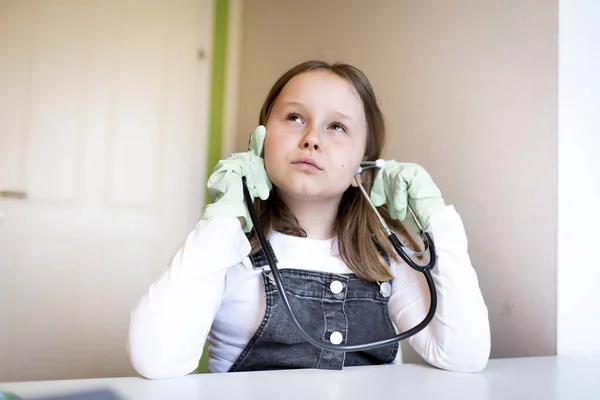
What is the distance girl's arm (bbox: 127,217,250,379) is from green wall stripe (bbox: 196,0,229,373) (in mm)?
1492

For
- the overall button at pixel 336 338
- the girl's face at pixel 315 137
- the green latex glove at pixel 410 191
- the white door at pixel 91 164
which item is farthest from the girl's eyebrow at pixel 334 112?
the white door at pixel 91 164

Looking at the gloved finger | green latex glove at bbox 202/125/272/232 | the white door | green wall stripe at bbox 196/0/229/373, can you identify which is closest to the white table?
green latex glove at bbox 202/125/272/232

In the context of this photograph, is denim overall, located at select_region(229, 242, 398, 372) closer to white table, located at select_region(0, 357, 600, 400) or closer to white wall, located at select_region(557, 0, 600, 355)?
white table, located at select_region(0, 357, 600, 400)

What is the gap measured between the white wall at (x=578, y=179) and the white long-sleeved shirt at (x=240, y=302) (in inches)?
7.8

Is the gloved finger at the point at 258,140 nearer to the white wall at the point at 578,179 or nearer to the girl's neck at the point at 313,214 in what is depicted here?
the girl's neck at the point at 313,214

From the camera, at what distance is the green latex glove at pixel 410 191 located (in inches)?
36.4

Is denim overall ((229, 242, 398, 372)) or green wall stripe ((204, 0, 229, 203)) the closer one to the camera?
denim overall ((229, 242, 398, 372))

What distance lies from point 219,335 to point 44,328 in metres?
1.32

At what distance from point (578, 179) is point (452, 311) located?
0.36m

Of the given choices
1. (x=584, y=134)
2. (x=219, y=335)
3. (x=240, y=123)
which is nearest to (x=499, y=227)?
(x=584, y=134)

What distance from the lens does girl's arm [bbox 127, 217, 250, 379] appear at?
72 centimetres

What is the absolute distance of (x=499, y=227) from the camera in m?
1.06

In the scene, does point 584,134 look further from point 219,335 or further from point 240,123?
point 240,123

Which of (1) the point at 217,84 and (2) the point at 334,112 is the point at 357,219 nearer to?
(2) the point at 334,112
